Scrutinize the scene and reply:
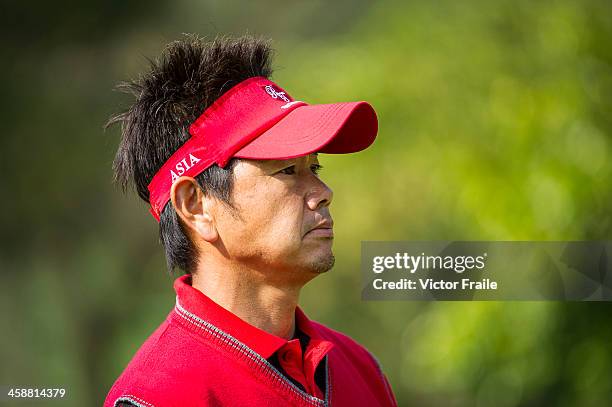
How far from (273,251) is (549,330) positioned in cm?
157

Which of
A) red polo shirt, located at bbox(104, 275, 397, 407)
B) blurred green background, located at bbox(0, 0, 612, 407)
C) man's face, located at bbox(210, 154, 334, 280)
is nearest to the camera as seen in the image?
red polo shirt, located at bbox(104, 275, 397, 407)

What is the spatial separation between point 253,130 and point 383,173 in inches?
57.2

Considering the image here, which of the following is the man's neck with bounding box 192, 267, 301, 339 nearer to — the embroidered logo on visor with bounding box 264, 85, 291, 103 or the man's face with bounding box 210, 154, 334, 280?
the man's face with bounding box 210, 154, 334, 280

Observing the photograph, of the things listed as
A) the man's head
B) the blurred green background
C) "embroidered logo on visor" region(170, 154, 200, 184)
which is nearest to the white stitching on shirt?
the man's head

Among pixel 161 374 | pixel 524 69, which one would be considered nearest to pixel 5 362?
pixel 161 374

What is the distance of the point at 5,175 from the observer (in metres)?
2.85

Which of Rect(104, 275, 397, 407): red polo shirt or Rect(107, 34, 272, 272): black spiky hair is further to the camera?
Rect(107, 34, 272, 272): black spiky hair

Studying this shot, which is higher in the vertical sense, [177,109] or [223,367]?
[177,109]

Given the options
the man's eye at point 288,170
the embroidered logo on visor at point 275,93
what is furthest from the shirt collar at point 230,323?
the embroidered logo on visor at point 275,93

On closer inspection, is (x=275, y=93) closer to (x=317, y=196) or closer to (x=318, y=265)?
(x=317, y=196)

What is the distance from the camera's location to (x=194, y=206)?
1.42 meters

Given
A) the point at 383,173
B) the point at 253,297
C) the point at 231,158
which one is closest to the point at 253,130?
the point at 231,158

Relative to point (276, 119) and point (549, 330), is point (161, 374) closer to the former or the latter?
point (276, 119)

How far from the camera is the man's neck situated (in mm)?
1396
